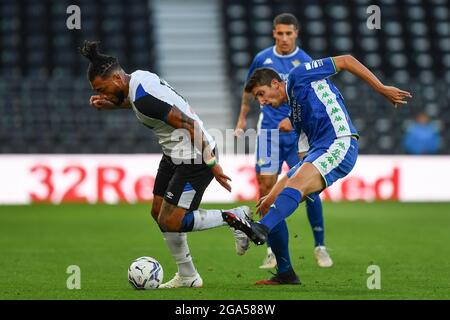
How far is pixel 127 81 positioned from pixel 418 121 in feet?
39.9

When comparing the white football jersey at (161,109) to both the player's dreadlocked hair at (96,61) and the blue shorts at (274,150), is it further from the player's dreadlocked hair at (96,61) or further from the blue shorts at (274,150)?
the blue shorts at (274,150)

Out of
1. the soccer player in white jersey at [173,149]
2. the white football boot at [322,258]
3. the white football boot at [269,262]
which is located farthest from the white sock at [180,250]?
the white football boot at [322,258]

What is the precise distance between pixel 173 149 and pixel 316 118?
1045 mm

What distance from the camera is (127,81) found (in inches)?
285

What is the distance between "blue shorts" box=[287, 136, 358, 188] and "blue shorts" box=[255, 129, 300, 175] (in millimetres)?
2103

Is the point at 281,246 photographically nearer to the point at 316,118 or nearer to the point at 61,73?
the point at 316,118

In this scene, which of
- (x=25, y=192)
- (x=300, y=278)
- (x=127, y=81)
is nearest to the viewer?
(x=127, y=81)

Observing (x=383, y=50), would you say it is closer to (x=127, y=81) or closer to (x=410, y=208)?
(x=410, y=208)

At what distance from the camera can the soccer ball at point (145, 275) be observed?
7.43 metres

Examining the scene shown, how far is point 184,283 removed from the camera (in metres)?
7.66

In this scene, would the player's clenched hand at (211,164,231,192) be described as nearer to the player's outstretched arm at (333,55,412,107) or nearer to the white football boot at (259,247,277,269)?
the player's outstretched arm at (333,55,412,107)

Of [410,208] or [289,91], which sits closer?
[289,91]

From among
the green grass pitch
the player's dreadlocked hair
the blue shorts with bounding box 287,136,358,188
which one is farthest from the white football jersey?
the green grass pitch

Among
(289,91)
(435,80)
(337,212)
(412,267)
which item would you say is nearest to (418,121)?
(435,80)
